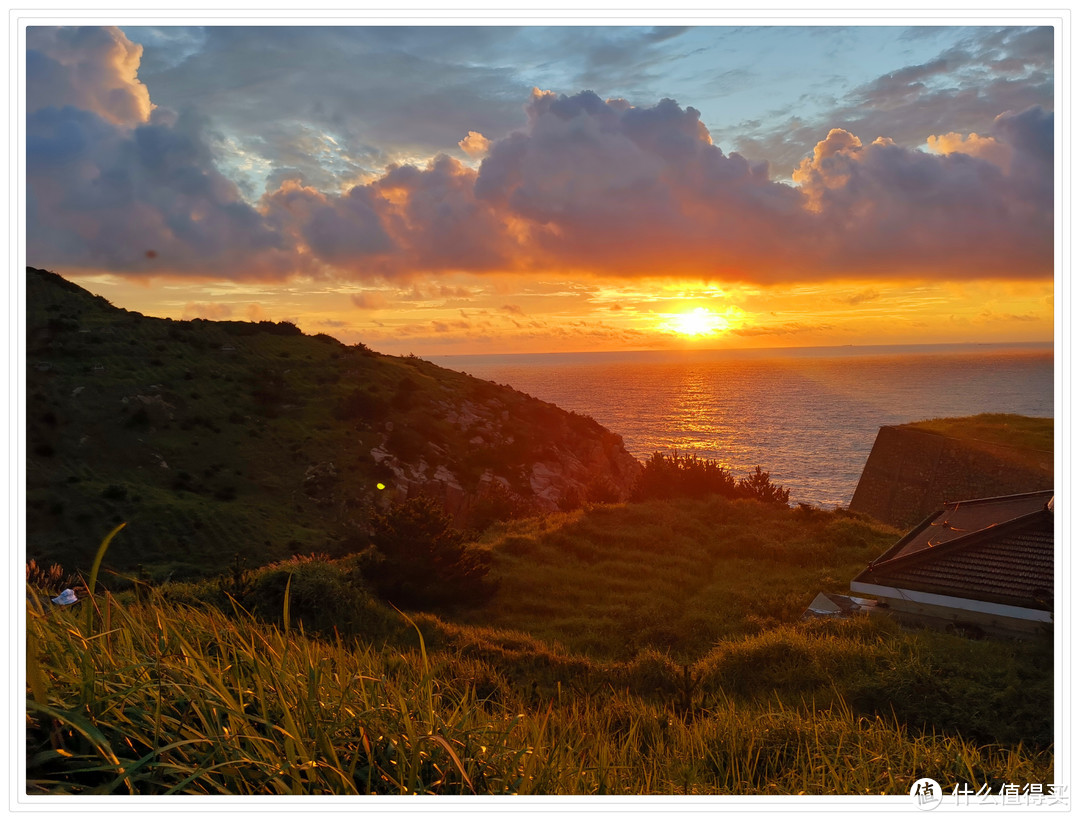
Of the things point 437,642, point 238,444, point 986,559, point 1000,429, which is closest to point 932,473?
point 1000,429

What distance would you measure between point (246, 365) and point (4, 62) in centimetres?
4105

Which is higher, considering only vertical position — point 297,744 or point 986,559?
point 297,744

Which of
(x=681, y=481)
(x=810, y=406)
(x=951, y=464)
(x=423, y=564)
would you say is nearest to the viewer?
(x=423, y=564)

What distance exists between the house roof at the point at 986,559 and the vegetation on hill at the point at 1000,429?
2187 cm

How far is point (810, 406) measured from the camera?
308ft

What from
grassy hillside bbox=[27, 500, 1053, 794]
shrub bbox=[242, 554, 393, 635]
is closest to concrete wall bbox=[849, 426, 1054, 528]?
grassy hillside bbox=[27, 500, 1053, 794]

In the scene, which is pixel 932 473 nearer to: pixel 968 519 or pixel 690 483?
pixel 690 483

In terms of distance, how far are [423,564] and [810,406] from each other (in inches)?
3695

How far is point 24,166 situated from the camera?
12.2ft

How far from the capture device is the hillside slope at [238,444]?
85.1 feet

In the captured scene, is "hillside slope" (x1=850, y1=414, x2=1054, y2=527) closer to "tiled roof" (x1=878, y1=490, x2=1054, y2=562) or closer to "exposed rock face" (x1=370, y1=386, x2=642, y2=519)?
"exposed rock face" (x1=370, y1=386, x2=642, y2=519)

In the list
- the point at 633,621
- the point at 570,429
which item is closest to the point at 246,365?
the point at 570,429

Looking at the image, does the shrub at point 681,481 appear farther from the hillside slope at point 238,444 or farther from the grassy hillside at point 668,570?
the hillside slope at point 238,444
